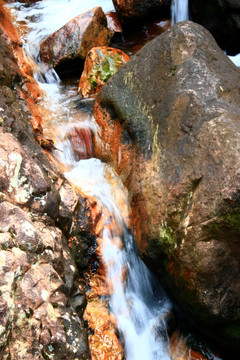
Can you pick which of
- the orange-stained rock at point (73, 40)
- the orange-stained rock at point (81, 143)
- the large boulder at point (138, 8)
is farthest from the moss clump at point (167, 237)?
the large boulder at point (138, 8)

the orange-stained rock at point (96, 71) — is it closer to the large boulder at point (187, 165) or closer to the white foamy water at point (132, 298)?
the large boulder at point (187, 165)

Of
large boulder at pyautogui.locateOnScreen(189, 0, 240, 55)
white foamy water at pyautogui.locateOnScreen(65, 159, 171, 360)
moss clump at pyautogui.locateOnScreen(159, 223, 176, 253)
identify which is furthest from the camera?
large boulder at pyautogui.locateOnScreen(189, 0, 240, 55)

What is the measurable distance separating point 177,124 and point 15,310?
2255mm

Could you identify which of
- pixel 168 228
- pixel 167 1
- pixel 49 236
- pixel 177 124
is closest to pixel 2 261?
pixel 49 236

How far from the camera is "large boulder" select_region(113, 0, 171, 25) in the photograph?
801 centimetres

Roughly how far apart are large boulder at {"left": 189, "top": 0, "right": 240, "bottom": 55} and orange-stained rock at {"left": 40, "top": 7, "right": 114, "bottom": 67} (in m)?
2.25

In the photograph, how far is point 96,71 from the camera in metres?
6.15

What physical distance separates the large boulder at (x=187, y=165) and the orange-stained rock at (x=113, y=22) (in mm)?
4279

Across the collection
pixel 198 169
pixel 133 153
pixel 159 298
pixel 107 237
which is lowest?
pixel 159 298

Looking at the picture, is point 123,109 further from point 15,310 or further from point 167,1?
point 167,1

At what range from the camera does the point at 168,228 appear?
10.6ft

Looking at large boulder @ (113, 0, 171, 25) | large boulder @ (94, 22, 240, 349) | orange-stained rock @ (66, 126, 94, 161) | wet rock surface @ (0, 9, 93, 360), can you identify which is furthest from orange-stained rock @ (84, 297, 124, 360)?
large boulder @ (113, 0, 171, 25)

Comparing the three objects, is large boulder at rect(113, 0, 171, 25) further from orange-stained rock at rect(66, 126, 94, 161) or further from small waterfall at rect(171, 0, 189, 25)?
orange-stained rock at rect(66, 126, 94, 161)

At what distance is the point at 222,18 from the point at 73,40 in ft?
10.5
